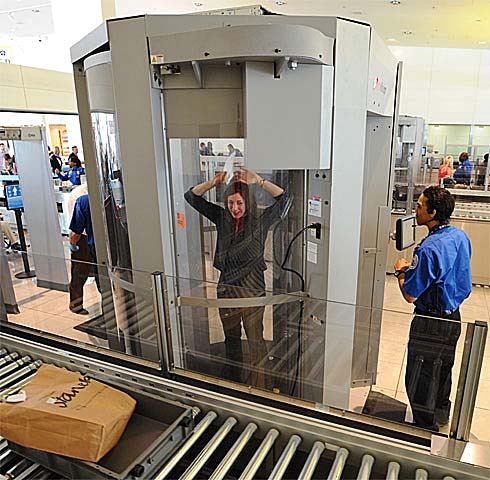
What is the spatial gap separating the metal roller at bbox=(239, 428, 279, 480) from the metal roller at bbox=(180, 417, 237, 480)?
0.33 ft

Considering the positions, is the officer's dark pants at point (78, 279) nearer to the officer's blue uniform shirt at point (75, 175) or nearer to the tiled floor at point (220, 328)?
the tiled floor at point (220, 328)

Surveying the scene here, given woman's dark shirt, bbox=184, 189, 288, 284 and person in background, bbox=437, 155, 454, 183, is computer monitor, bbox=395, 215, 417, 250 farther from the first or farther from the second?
person in background, bbox=437, 155, 454, 183

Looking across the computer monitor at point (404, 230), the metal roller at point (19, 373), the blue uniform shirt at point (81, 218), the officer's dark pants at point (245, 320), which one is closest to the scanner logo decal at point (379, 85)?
the computer monitor at point (404, 230)

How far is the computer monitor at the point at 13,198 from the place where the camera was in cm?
520

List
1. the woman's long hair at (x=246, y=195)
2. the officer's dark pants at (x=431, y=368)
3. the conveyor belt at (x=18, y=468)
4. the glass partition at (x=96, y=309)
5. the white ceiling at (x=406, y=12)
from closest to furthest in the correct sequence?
the conveyor belt at (x=18, y=468), the officer's dark pants at (x=431, y=368), the glass partition at (x=96, y=309), the woman's long hair at (x=246, y=195), the white ceiling at (x=406, y=12)

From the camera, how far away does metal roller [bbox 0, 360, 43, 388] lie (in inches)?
56.1

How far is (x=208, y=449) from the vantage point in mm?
1099

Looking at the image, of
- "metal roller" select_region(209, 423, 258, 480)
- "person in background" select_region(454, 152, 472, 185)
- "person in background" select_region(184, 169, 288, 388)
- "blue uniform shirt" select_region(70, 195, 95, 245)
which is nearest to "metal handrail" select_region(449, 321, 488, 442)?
"metal roller" select_region(209, 423, 258, 480)

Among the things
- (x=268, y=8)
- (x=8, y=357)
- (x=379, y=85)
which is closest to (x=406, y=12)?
(x=268, y=8)

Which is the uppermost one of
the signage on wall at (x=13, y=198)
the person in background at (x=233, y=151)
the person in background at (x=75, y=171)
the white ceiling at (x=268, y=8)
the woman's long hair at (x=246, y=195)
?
the white ceiling at (x=268, y=8)

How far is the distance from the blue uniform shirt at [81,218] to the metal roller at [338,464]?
307 centimetres

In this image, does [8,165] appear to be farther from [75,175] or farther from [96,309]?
[96,309]

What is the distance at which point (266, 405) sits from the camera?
4.38ft

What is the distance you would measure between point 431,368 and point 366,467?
1.78ft
